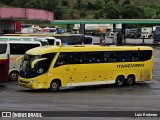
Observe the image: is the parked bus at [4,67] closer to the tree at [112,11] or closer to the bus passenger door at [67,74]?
the bus passenger door at [67,74]

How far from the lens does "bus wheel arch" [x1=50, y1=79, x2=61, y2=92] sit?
25.1m

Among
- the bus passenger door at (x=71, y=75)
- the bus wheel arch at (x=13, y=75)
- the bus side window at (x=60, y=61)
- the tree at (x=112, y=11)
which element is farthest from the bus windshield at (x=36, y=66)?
the tree at (x=112, y=11)

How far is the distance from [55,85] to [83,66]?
2104mm

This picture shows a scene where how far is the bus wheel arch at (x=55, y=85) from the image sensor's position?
82.4ft

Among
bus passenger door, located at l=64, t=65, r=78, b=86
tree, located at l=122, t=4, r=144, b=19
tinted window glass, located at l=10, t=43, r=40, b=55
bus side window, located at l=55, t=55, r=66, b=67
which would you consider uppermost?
tree, located at l=122, t=4, r=144, b=19

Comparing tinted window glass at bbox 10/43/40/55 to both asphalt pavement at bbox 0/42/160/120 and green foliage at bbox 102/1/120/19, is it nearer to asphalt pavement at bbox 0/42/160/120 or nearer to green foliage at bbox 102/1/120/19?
asphalt pavement at bbox 0/42/160/120

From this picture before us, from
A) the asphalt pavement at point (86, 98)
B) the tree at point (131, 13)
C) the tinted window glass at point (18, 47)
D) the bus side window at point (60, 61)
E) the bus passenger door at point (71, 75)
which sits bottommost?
the asphalt pavement at point (86, 98)

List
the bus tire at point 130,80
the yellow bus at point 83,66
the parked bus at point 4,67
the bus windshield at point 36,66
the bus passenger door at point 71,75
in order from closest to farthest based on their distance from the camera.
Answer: the bus windshield at point 36,66, the yellow bus at point 83,66, the bus passenger door at point 71,75, the parked bus at point 4,67, the bus tire at point 130,80

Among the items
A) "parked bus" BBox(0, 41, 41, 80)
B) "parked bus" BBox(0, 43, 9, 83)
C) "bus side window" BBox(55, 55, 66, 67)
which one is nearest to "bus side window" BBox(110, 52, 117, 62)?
"bus side window" BBox(55, 55, 66, 67)

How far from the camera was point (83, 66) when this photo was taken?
26.2 meters

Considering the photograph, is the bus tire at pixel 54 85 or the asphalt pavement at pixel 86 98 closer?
the asphalt pavement at pixel 86 98

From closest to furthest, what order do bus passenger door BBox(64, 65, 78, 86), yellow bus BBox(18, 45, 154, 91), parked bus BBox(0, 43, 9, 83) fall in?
1. yellow bus BBox(18, 45, 154, 91)
2. bus passenger door BBox(64, 65, 78, 86)
3. parked bus BBox(0, 43, 9, 83)

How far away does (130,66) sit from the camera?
28391 millimetres

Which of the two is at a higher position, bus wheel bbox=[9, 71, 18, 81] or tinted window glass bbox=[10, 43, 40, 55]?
tinted window glass bbox=[10, 43, 40, 55]
